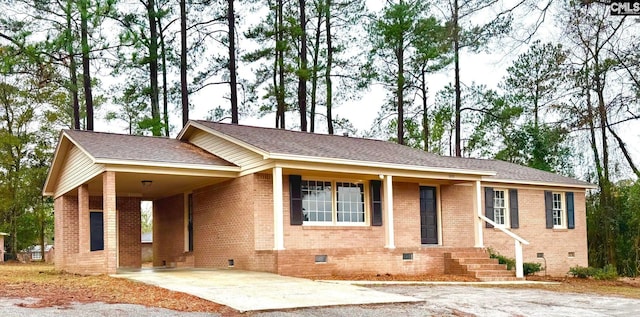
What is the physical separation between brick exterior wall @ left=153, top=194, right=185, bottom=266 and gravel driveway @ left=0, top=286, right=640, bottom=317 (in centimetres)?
889

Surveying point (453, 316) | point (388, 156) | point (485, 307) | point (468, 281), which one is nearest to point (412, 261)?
point (468, 281)

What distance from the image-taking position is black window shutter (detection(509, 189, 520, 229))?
23878 mm

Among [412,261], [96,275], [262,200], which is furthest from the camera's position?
[412,261]

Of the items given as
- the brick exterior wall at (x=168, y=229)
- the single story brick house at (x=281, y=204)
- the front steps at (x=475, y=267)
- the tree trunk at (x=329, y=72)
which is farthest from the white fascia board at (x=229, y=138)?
the tree trunk at (x=329, y=72)

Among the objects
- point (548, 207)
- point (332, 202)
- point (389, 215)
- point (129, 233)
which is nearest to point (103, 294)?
point (332, 202)

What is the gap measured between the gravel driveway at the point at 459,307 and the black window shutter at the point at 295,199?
369 cm

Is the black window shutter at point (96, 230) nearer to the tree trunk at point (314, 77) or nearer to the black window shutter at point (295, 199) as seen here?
the black window shutter at point (295, 199)

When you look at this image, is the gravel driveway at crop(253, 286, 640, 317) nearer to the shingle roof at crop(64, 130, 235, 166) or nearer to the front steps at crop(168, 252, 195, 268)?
the shingle roof at crop(64, 130, 235, 166)

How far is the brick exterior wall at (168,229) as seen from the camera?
22094 millimetres

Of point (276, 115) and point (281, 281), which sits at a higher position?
point (276, 115)

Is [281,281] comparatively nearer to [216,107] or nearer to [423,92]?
[216,107]

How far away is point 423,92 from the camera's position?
117 feet

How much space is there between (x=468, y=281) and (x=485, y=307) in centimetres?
564

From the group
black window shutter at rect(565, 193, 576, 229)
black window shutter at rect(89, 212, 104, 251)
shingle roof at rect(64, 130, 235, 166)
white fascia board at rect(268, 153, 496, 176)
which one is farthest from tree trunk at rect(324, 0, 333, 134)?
black window shutter at rect(89, 212, 104, 251)
